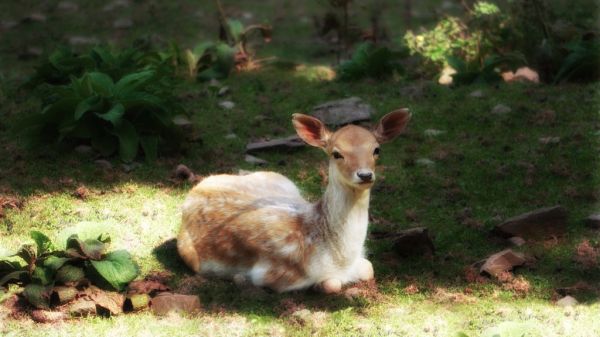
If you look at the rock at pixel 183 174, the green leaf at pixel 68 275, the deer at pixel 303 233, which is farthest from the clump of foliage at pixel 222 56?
the green leaf at pixel 68 275

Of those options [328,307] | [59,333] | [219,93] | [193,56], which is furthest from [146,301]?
[193,56]

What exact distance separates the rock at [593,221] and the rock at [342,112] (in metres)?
3.81

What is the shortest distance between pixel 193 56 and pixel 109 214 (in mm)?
5364

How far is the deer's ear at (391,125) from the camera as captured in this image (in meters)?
7.94

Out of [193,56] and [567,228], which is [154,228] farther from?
[193,56]

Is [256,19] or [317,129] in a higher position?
[317,129]

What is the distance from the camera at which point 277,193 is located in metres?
8.85

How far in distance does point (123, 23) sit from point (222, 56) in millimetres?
3676

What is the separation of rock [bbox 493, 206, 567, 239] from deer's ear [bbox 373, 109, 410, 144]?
1517 mm

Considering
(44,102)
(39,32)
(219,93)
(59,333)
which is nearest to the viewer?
(59,333)

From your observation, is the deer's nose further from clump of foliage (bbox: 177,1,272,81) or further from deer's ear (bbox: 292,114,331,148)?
clump of foliage (bbox: 177,1,272,81)

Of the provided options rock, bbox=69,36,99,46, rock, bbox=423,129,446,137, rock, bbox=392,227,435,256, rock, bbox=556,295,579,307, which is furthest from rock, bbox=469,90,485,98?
rock, bbox=69,36,99,46

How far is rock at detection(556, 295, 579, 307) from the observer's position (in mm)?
7463

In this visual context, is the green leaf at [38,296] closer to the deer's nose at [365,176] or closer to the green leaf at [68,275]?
the green leaf at [68,275]
